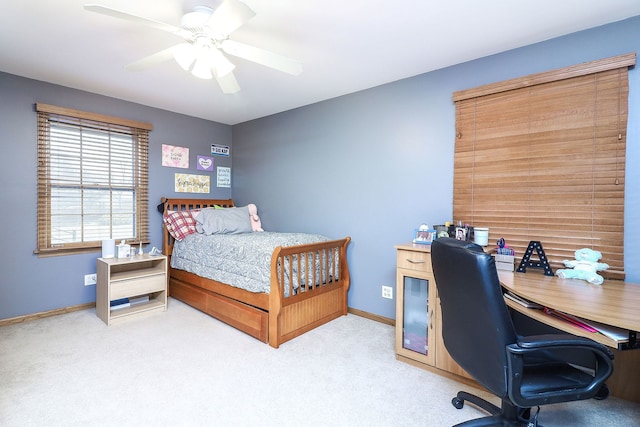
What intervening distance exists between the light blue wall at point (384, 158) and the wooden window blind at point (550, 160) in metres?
0.07

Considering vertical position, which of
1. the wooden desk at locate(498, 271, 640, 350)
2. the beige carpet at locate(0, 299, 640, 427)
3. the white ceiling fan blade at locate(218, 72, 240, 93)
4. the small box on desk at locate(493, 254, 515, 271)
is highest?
the white ceiling fan blade at locate(218, 72, 240, 93)

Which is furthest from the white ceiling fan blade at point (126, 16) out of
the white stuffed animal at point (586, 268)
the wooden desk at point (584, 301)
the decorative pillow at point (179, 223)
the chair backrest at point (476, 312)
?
the white stuffed animal at point (586, 268)

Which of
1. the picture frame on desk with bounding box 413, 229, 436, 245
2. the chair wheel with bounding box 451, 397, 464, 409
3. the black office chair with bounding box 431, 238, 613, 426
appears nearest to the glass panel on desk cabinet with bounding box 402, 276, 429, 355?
the picture frame on desk with bounding box 413, 229, 436, 245

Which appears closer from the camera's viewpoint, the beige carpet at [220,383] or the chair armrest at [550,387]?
the chair armrest at [550,387]

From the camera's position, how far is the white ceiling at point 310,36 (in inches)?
70.4

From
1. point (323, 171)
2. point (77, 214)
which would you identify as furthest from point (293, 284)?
point (77, 214)

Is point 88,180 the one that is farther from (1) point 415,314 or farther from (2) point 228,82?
(1) point 415,314

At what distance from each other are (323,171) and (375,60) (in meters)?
1.31

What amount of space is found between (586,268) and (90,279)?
430 cm

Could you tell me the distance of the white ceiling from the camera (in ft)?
5.87

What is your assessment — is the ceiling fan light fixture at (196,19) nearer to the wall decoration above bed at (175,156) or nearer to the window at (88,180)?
the window at (88,180)

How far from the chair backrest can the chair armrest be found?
1.2 inches

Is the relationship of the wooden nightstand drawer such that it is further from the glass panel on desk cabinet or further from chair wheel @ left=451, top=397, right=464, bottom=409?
chair wheel @ left=451, top=397, right=464, bottom=409

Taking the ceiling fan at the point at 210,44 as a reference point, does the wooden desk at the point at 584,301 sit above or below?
below
